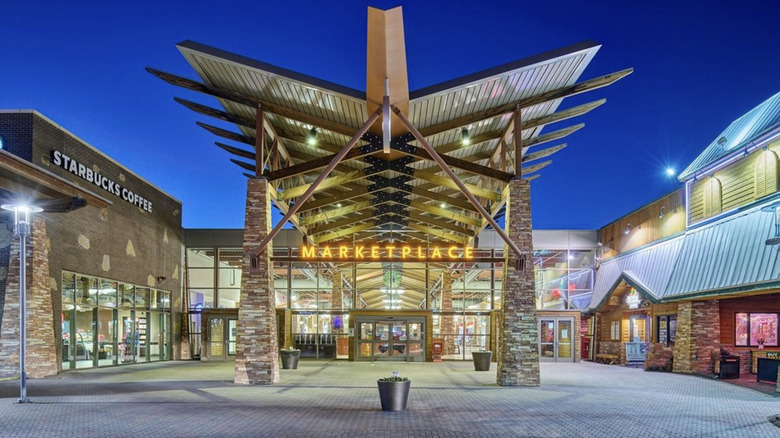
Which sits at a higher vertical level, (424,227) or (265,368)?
(424,227)

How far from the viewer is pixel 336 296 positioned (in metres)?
29.3

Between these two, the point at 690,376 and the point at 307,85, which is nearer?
the point at 307,85

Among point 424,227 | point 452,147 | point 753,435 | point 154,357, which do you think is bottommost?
point 154,357

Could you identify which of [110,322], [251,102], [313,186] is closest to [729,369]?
[313,186]

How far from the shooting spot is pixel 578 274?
30.0m

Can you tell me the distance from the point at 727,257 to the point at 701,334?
3.03 meters

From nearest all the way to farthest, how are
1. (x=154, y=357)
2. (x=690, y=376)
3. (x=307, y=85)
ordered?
(x=307, y=85) → (x=690, y=376) → (x=154, y=357)

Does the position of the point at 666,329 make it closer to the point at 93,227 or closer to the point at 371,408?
the point at 371,408

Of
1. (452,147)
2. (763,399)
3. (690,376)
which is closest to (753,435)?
(763,399)

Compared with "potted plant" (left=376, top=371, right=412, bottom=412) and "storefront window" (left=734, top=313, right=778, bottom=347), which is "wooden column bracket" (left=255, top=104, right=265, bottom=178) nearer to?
"potted plant" (left=376, top=371, right=412, bottom=412)

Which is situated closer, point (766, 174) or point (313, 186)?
point (313, 186)

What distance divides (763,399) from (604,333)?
13.5m

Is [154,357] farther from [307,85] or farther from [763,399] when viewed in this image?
[763,399]

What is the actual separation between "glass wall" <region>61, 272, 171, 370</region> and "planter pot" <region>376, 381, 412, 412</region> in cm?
1227
